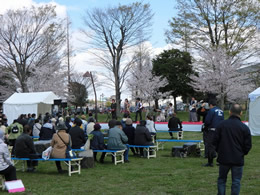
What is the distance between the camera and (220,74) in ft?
108

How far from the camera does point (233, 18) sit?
31922mm

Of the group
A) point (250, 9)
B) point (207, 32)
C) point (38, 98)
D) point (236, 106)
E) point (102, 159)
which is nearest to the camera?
point (236, 106)

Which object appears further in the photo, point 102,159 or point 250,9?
point 250,9

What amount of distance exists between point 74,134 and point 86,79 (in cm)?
4177

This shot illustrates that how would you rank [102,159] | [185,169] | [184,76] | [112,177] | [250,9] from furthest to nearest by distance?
[184,76] < [250,9] < [102,159] < [185,169] < [112,177]

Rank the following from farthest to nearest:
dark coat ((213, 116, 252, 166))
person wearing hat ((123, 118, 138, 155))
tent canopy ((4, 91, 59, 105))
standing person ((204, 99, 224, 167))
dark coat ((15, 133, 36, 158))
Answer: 1. tent canopy ((4, 91, 59, 105))
2. person wearing hat ((123, 118, 138, 155))
3. dark coat ((15, 133, 36, 158))
4. standing person ((204, 99, 224, 167))
5. dark coat ((213, 116, 252, 166))

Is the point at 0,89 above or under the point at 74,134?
above

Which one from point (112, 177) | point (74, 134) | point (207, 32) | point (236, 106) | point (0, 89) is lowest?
point (112, 177)

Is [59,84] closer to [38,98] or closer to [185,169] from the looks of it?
[38,98]

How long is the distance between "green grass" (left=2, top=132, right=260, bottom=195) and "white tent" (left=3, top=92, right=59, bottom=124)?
13348 mm

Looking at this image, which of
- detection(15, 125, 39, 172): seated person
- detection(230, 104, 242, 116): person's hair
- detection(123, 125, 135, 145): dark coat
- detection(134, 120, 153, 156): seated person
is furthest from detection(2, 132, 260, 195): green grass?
detection(230, 104, 242, 116): person's hair

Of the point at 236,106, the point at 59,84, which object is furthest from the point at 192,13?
the point at 236,106

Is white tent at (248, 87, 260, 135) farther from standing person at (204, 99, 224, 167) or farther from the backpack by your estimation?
the backpack

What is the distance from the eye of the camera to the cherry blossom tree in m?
32.2
